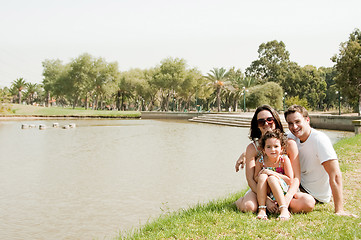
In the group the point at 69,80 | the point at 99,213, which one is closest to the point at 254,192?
the point at 99,213

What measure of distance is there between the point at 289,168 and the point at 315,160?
398 mm

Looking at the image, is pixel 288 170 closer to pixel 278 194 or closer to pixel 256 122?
pixel 278 194

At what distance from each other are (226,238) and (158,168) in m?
6.73

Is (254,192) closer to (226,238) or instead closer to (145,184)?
(226,238)

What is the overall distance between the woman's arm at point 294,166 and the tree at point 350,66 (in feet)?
104

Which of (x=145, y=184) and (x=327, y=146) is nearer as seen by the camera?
(x=327, y=146)

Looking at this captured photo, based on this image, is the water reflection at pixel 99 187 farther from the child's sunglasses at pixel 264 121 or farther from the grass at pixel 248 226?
the child's sunglasses at pixel 264 121

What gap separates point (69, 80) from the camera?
6894 centimetres

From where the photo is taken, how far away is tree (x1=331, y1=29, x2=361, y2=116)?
32219 millimetres

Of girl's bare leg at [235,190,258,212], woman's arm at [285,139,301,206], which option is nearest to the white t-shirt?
woman's arm at [285,139,301,206]

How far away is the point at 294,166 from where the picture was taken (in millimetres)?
4309


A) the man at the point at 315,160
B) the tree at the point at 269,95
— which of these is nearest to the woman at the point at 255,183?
the man at the point at 315,160

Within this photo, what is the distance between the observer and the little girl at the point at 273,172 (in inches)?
160

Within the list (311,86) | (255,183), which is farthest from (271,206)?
(311,86)
